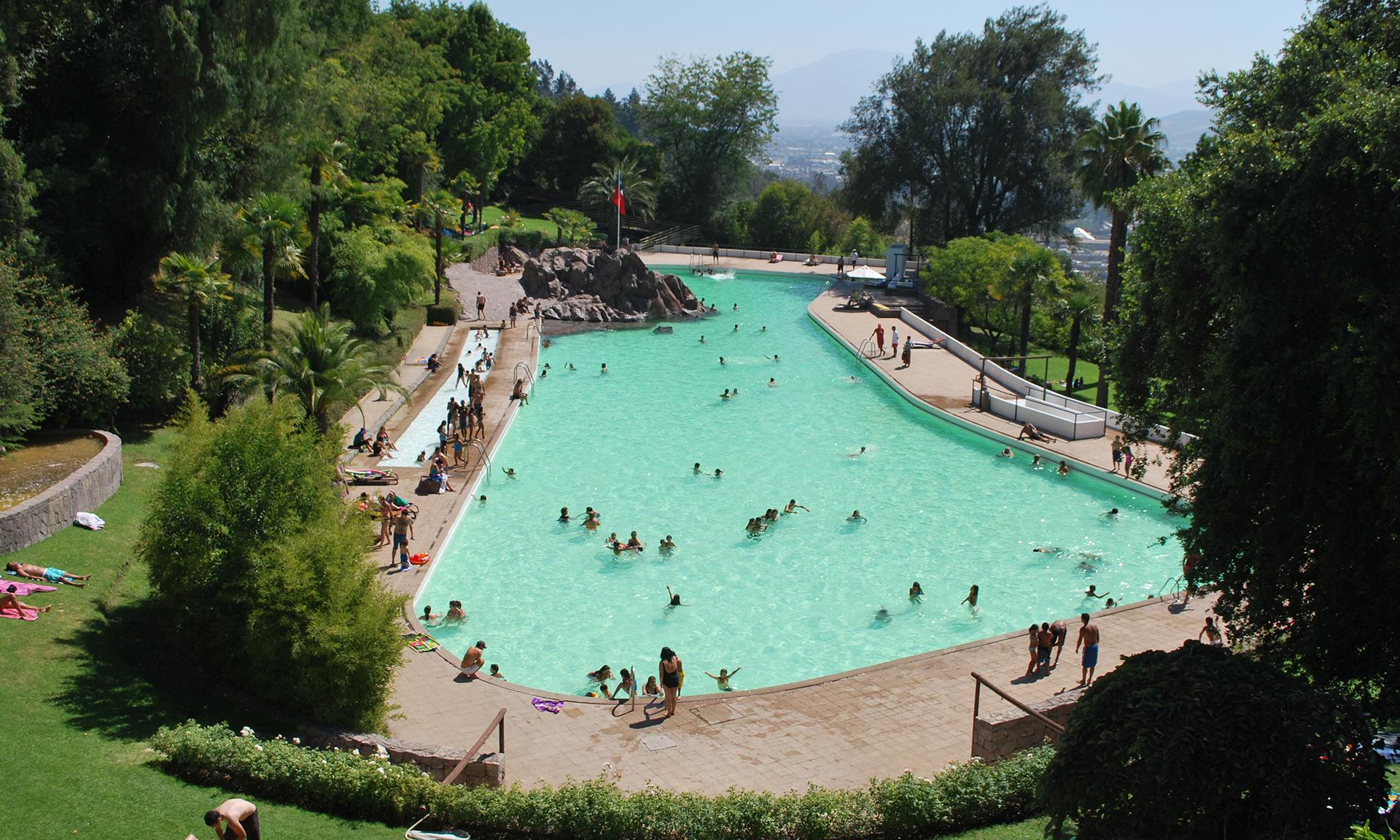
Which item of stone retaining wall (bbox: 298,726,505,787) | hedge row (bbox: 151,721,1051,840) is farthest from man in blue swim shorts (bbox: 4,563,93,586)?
stone retaining wall (bbox: 298,726,505,787)

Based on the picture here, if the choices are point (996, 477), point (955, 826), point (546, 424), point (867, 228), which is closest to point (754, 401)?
point (546, 424)

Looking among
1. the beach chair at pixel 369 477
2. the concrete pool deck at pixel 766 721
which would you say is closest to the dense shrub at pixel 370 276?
the beach chair at pixel 369 477

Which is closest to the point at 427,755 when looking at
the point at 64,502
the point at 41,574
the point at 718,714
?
the point at 718,714

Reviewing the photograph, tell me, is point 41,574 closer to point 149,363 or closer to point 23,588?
point 23,588

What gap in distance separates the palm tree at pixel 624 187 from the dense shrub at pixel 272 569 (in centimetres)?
5567

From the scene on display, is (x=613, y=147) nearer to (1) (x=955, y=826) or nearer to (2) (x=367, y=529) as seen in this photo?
(2) (x=367, y=529)

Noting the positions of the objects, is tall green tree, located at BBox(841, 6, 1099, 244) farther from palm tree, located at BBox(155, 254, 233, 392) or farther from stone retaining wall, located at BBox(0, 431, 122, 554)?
stone retaining wall, located at BBox(0, 431, 122, 554)

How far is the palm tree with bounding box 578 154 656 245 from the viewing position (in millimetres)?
74188

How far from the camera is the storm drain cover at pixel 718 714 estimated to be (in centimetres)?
1593

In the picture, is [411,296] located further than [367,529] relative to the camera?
Yes

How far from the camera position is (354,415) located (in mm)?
32375

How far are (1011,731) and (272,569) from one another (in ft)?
33.9

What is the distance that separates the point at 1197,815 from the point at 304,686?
36.2ft

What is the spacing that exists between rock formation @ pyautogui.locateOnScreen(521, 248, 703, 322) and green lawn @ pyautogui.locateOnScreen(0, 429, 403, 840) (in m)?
35.8
